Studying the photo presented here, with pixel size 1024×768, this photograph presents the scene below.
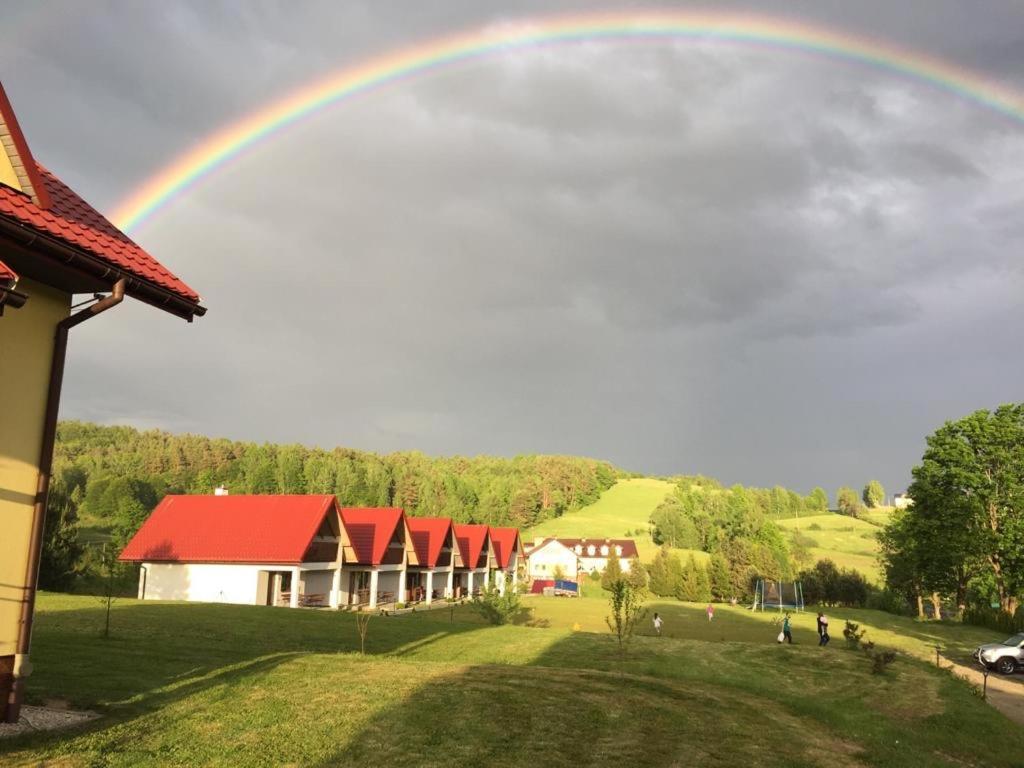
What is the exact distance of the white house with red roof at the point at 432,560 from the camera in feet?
199

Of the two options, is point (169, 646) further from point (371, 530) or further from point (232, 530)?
point (371, 530)

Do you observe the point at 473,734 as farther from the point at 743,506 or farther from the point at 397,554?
the point at 743,506

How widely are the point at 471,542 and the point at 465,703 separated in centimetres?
6122

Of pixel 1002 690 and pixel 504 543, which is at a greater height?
pixel 504 543

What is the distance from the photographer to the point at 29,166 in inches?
350

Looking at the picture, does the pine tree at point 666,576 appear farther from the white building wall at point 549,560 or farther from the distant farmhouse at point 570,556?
the white building wall at point 549,560

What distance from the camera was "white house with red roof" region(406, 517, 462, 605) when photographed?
2385 inches

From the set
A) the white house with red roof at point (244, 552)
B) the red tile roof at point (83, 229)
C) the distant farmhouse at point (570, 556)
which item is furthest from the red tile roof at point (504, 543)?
the red tile roof at point (83, 229)

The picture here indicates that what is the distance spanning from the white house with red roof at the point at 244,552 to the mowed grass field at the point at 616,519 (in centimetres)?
7892

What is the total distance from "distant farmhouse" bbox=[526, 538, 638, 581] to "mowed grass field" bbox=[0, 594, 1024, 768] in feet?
299

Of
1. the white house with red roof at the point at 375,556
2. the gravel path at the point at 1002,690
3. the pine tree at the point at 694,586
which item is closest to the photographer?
the gravel path at the point at 1002,690

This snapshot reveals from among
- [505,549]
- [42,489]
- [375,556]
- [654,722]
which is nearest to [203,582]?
[375,556]

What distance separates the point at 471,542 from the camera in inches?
2864

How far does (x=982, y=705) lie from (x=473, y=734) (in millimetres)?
18781
